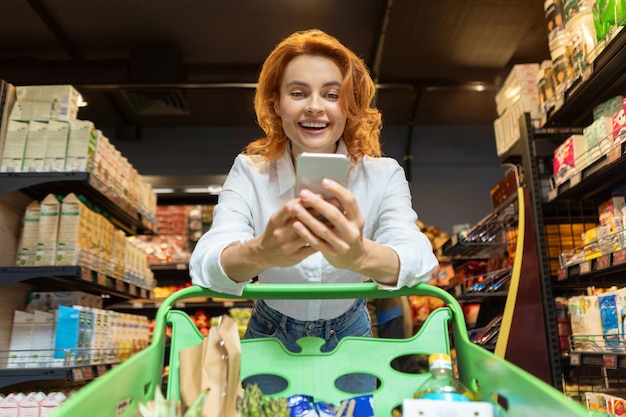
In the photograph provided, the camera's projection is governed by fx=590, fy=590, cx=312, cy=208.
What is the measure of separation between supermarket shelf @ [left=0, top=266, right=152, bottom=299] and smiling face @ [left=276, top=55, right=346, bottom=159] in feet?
7.49

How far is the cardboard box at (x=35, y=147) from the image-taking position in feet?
11.0

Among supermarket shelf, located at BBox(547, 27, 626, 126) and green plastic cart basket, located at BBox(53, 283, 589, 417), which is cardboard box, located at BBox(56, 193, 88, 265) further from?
supermarket shelf, located at BBox(547, 27, 626, 126)

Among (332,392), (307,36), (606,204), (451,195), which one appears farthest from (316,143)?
(451,195)

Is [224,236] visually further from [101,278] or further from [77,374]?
[101,278]

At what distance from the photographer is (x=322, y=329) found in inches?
58.6

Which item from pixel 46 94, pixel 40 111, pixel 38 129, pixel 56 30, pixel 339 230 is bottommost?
pixel 339 230

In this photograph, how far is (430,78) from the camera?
6.46m

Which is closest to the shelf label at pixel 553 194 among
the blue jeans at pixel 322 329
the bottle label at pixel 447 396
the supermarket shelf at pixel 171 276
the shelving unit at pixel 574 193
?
the shelving unit at pixel 574 193

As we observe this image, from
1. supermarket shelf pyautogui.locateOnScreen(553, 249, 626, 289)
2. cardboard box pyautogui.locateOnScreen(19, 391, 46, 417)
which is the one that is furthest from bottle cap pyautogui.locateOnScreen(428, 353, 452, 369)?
cardboard box pyautogui.locateOnScreen(19, 391, 46, 417)

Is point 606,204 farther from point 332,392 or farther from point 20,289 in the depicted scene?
point 20,289

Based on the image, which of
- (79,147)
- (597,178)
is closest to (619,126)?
(597,178)

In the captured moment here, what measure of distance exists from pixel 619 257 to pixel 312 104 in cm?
189

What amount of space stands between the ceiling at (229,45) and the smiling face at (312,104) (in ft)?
11.9

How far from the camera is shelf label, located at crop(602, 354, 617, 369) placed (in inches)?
103
